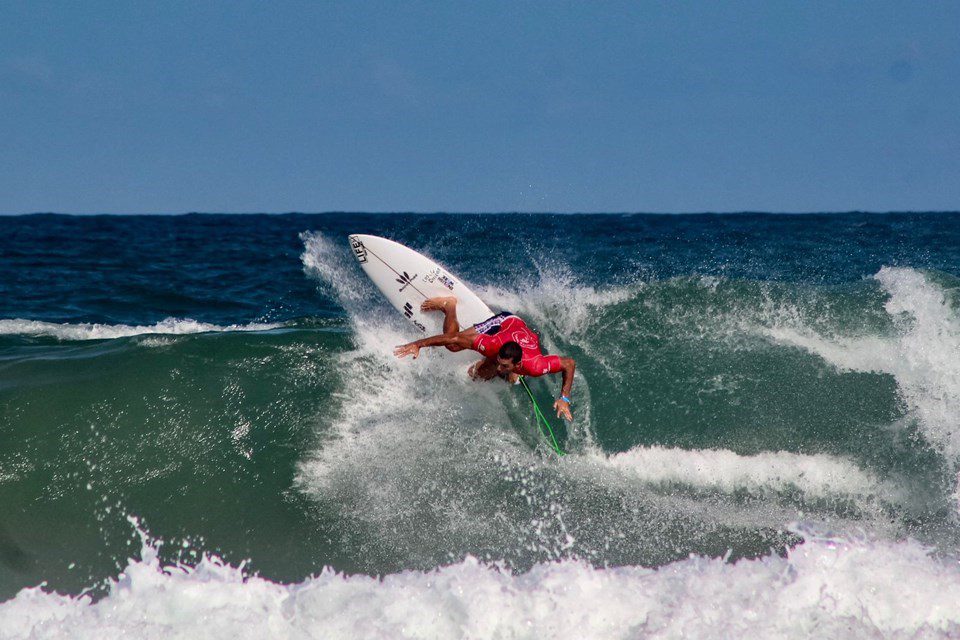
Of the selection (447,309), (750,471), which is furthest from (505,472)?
(750,471)

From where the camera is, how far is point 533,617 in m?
4.64

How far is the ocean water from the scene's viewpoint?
4.70 meters

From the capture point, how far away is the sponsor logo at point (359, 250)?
8.88m

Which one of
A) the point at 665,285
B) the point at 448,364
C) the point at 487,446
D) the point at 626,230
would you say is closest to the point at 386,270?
the point at 448,364

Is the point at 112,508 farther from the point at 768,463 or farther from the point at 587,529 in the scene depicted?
the point at 768,463

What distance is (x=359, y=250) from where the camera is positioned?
29.2ft

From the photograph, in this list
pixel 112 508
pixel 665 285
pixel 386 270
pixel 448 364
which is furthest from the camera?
pixel 665 285

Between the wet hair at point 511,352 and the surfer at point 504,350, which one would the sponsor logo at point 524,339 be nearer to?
the surfer at point 504,350

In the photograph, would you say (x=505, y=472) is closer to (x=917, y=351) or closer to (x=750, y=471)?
(x=750, y=471)

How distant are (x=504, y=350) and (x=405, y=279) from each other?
194cm

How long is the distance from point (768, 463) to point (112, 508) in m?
5.65

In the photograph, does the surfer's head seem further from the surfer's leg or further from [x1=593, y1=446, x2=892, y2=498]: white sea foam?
[x1=593, y1=446, x2=892, y2=498]: white sea foam

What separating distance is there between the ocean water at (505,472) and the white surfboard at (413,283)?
319mm

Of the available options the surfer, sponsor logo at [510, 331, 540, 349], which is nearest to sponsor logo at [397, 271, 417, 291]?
the surfer
